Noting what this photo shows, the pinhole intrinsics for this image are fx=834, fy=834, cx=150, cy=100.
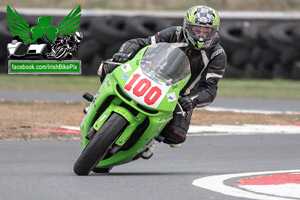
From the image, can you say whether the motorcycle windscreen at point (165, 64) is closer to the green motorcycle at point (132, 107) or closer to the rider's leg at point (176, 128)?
the green motorcycle at point (132, 107)

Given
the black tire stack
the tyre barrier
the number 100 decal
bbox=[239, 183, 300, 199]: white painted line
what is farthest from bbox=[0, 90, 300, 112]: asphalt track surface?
bbox=[239, 183, 300, 199]: white painted line

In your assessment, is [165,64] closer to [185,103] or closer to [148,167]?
[185,103]

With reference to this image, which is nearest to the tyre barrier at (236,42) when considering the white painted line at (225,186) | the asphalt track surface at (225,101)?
the asphalt track surface at (225,101)

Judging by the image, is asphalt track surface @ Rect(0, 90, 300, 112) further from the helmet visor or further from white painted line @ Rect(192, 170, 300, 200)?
white painted line @ Rect(192, 170, 300, 200)

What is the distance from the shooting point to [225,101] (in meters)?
17.8

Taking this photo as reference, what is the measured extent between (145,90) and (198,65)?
1.24m

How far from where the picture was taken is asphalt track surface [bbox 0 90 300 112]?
1655 centimetres

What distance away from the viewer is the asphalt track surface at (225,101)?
16547mm

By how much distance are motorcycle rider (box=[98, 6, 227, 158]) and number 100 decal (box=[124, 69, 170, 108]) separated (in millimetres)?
506

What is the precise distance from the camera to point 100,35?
21719 mm

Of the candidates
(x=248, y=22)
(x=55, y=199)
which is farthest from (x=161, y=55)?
(x=248, y=22)

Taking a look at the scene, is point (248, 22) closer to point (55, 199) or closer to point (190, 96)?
point (190, 96)

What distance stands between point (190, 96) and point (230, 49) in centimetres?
1386

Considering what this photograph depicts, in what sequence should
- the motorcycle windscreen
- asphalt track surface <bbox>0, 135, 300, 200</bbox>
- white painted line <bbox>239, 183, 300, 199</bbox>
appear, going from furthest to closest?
the motorcycle windscreen < asphalt track surface <bbox>0, 135, 300, 200</bbox> < white painted line <bbox>239, 183, 300, 199</bbox>
